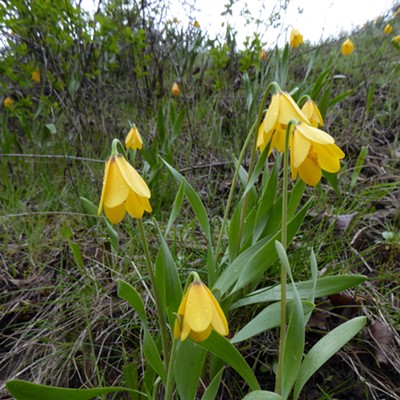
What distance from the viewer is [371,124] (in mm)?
2781

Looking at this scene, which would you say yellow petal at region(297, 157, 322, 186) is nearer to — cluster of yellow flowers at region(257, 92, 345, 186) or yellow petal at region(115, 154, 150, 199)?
cluster of yellow flowers at region(257, 92, 345, 186)

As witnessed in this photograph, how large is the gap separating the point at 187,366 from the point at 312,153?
56cm

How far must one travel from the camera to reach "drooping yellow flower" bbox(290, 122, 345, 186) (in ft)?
2.76

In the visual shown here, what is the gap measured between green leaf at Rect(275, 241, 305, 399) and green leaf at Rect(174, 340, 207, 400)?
0.20 meters

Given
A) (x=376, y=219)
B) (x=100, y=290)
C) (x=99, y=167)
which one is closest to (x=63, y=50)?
(x=99, y=167)

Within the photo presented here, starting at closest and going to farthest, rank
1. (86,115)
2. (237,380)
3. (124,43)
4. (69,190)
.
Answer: (237,380) < (69,190) < (86,115) < (124,43)

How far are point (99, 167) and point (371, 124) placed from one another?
6.06ft

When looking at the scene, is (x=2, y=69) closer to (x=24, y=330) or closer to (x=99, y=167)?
→ (x=99, y=167)

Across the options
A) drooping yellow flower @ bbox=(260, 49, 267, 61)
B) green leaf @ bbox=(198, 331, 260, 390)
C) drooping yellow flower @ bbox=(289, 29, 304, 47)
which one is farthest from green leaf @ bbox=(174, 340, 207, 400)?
drooping yellow flower @ bbox=(260, 49, 267, 61)

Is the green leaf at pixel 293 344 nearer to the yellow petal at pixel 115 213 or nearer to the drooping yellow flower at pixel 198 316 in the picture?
the drooping yellow flower at pixel 198 316

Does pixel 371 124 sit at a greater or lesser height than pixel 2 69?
lesser

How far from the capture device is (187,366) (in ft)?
3.01

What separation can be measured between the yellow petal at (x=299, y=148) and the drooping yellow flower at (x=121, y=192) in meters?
0.32

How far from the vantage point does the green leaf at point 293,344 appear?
31.4 inches
